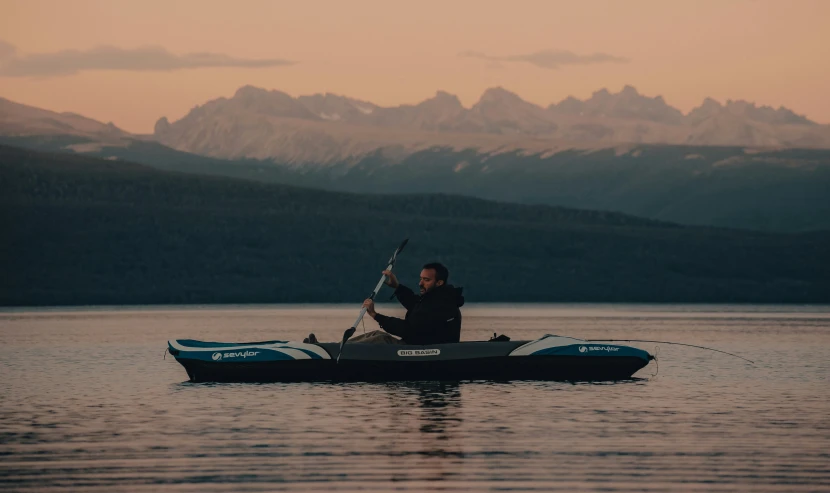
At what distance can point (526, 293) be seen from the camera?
613 feet

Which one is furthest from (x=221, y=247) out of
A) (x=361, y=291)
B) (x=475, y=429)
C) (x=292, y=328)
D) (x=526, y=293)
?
(x=475, y=429)

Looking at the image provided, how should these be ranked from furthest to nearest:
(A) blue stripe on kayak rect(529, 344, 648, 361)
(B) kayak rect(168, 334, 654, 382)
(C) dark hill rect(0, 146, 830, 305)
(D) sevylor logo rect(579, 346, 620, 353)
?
(C) dark hill rect(0, 146, 830, 305) → (D) sevylor logo rect(579, 346, 620, 353) → (A) blue stripe on kayak rect(529, 344, 648, 361) → (B) kayak rect(168, 334, 654, 382)

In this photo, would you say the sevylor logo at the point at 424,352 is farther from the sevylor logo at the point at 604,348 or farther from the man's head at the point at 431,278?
the sevylor logo at the point at 604,348

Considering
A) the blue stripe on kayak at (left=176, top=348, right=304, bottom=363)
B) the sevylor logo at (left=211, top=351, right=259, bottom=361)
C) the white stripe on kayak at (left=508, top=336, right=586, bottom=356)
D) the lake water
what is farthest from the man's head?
the sevylor logo at (left=211, top=351, right=259, bottom=361)

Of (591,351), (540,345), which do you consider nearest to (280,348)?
(540,345)

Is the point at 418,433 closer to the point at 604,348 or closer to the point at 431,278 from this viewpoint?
the point at 431,278

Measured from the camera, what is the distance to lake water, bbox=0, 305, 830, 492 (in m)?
19.3

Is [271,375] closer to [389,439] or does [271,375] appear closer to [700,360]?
[389,439]

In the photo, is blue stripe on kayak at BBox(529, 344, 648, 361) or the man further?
blue stripe on kayak at BBox(529, 344, 648, 361)

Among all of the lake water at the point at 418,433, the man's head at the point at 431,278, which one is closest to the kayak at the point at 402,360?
the lake water at the point at 418,433

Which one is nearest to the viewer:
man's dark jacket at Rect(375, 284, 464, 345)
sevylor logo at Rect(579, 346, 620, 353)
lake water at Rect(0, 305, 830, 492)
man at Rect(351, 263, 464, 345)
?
lake water at Rect(0, 305, 830, 492)

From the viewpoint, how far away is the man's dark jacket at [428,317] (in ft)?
106

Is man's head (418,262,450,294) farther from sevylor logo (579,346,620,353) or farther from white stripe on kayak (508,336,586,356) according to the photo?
sevylor logo (579,346,620,353)

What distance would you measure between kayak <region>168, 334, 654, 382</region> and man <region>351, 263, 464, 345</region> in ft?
1.08
